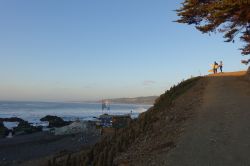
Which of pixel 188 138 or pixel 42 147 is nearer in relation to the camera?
pixel 188 138

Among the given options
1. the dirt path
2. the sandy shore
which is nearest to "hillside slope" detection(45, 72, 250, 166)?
the dirt path

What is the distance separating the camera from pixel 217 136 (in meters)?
12.3

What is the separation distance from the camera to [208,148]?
442 inches

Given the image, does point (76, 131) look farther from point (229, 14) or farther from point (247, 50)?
point (229, 14)

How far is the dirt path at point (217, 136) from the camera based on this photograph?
1034 centimetres

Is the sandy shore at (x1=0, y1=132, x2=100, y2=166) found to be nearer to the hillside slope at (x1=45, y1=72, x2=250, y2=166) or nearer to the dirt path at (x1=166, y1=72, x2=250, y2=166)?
the hillside slope at (x1=45, y1=72, x2=250, y2=166)

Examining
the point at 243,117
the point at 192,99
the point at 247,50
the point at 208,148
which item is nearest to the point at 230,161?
the point at 208,148

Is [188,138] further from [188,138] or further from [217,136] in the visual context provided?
[217,136]

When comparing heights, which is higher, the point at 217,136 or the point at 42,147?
the point at 217,136

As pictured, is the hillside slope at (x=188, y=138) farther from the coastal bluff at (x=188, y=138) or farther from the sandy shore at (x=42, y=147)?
the sandy shore at (x=42, y=147)

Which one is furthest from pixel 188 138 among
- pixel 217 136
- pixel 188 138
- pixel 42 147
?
pixel 42 147

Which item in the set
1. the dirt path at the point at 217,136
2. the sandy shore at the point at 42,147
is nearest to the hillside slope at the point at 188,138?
the dirt path at the point at 217,136

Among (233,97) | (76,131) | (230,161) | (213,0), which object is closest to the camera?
(230,161)

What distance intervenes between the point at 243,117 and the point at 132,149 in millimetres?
4384
